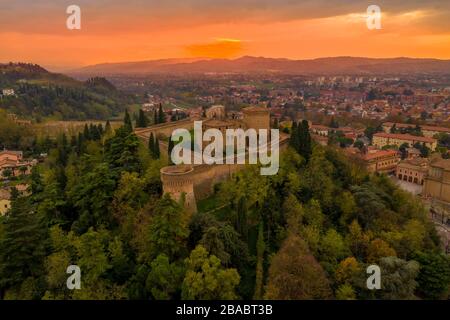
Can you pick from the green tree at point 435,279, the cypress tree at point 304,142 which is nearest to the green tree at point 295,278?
the green tree at point 435,279

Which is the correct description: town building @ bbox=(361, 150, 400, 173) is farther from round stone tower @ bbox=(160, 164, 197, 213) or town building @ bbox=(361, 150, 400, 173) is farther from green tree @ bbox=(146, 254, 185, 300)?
green tree @ bbox=(146, 254, 185, 300)

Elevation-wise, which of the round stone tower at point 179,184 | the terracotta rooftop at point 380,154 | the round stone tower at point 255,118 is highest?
the round stone tower at point 255,118

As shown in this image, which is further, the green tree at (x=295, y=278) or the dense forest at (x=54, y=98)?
the dense forest at (x=54, y=98)

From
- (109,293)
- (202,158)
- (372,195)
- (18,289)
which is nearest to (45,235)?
(18,289)

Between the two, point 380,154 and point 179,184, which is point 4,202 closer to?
point 179,184

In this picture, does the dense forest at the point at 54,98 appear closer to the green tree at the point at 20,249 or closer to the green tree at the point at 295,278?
the green tree at the point at 20,249

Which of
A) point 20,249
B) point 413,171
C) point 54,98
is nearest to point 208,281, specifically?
point 20,249

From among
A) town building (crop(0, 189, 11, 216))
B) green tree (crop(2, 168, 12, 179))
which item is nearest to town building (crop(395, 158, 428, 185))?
town building (crop(0, 189, 11, 216))
